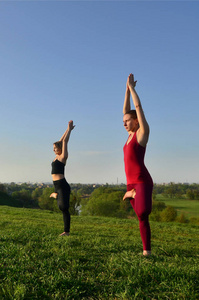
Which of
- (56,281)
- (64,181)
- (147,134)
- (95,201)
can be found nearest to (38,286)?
(56,281)

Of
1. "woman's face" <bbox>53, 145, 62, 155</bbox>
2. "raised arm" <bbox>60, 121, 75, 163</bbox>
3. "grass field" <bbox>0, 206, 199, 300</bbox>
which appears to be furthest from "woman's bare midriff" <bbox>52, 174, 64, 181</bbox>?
"grass field" <bbox>0, 206, 199, 300</bbox>

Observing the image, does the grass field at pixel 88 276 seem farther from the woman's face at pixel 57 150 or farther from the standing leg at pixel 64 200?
the woman's face at pixel 57 150

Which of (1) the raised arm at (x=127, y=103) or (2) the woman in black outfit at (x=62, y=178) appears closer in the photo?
(1) the raised arm at (x=127, y=103)

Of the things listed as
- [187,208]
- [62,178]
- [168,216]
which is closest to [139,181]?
[62,178]

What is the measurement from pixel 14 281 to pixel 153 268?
216cm

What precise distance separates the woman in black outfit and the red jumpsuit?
3.02 meters

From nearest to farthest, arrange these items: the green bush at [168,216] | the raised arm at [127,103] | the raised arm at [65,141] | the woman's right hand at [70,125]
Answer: the raised arm at [127,103] < the raised arm at [65,141] < the woman's right hand at [70,125] < the green bush at [168,216]

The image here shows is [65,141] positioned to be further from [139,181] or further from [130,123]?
[139,181]

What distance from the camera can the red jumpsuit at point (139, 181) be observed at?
169 inches

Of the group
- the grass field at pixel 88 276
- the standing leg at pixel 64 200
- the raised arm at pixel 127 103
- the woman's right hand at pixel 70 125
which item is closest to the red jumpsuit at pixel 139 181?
the grass field at pixel 88 276

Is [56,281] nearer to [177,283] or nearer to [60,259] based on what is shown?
[60,259]

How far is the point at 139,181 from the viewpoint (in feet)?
14.4

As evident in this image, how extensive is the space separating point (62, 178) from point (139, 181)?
3513 mm

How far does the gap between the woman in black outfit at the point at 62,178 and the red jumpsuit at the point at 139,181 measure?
9.91 ft
